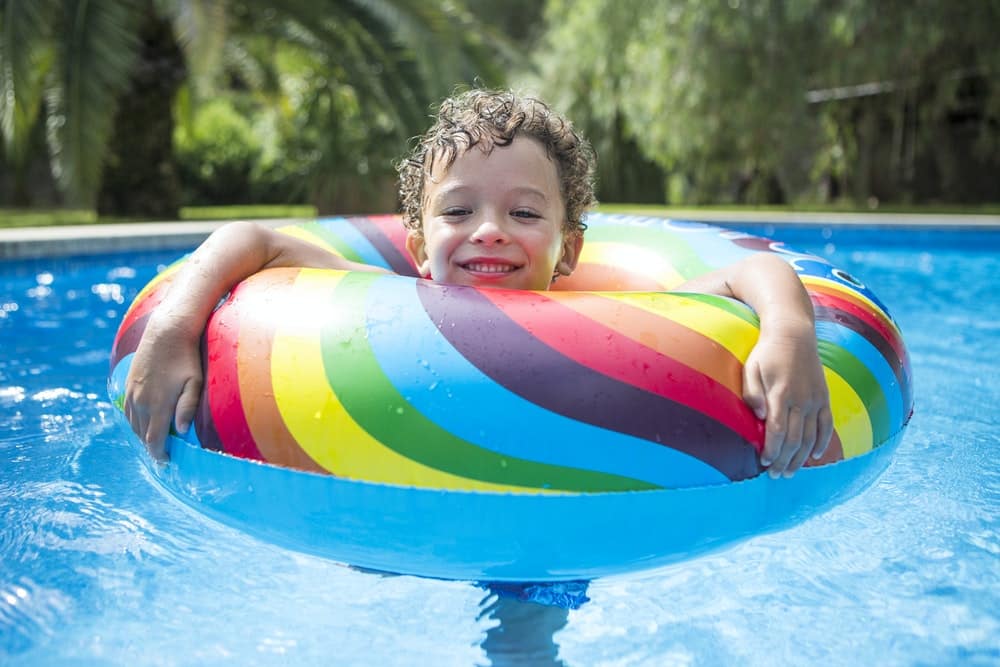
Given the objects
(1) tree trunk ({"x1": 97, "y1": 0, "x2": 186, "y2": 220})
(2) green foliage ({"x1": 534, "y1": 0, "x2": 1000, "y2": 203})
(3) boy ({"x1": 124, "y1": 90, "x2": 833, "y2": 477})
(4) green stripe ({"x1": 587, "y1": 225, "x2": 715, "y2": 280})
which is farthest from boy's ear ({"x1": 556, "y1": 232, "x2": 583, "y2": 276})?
(2) green foliage ({"x1": 534, "y1": 0, "x2": 1000, "y2": 203})

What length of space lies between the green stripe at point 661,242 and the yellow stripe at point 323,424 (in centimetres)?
120

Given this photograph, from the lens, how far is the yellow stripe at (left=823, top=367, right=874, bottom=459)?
169cm

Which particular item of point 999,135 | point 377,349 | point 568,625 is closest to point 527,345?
point 377,349

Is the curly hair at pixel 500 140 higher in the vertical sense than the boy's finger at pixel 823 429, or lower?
higher

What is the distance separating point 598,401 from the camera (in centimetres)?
153

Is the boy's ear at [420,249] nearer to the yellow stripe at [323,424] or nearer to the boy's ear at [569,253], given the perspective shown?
the boy's ear at [569,253]


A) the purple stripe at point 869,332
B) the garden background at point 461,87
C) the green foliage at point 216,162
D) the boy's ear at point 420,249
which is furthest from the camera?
the green foliage at point 216,162

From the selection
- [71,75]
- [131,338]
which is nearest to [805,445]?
[131,338]

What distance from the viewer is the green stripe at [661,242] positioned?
2572 millimetres

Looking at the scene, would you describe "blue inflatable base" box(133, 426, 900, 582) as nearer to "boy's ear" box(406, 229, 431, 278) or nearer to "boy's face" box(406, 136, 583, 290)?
"boy's face" box(406, 136, 583, 290)

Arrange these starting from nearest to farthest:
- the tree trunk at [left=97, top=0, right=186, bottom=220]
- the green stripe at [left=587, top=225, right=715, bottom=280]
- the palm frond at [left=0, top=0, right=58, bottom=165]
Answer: the green stripe at [left=587, top=225, right=715, bottom=280], the palm frond at [left=0, top=0, right=58, bottom=165], the tree trunk at [left=97, top=0, right=186, bottom=220]

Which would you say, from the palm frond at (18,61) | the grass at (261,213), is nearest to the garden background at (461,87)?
the palm frond at (18,61)

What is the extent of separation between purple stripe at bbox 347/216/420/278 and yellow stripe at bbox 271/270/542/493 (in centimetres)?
121

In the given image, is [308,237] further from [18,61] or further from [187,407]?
[18,61]
